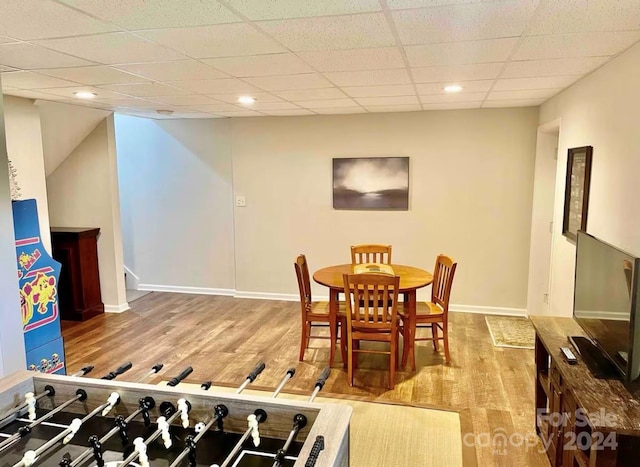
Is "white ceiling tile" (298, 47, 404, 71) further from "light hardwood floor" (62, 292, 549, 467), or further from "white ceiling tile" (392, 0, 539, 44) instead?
"light hardwood floor" (62, 292, 549, 467)

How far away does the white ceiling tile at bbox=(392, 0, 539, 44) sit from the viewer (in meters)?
1.80

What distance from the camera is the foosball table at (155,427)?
1.29 m

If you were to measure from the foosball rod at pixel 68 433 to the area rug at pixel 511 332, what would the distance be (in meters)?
3.54

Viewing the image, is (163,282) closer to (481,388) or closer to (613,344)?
(481,388)

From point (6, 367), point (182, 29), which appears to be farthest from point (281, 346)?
point (182, 29)

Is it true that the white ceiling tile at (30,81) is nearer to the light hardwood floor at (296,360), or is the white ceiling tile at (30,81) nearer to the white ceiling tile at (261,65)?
the white ceiling tile at (261,65)

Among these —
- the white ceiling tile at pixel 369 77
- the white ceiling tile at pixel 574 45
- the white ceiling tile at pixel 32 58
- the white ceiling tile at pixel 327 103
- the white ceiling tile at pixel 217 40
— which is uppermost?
the white ceiling tile at pixel 327 103

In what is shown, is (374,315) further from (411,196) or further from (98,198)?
(98,198)

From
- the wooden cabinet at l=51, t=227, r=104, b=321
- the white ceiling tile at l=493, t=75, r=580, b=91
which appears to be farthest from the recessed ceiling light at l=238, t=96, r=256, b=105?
the wooden cabinet at l=51, t=227, r=104, b=321

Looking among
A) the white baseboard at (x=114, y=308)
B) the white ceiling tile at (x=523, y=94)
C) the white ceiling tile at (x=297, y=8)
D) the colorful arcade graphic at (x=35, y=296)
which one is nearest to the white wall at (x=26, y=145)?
the colorful arcade graphic at (x=35, y=296)

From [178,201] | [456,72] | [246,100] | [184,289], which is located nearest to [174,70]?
[246,100]

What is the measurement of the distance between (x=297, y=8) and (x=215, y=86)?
5.74 feet

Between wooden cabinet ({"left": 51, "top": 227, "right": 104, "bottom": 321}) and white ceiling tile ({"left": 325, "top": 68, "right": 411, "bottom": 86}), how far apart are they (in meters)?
3.41

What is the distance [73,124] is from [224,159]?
1679 mm
